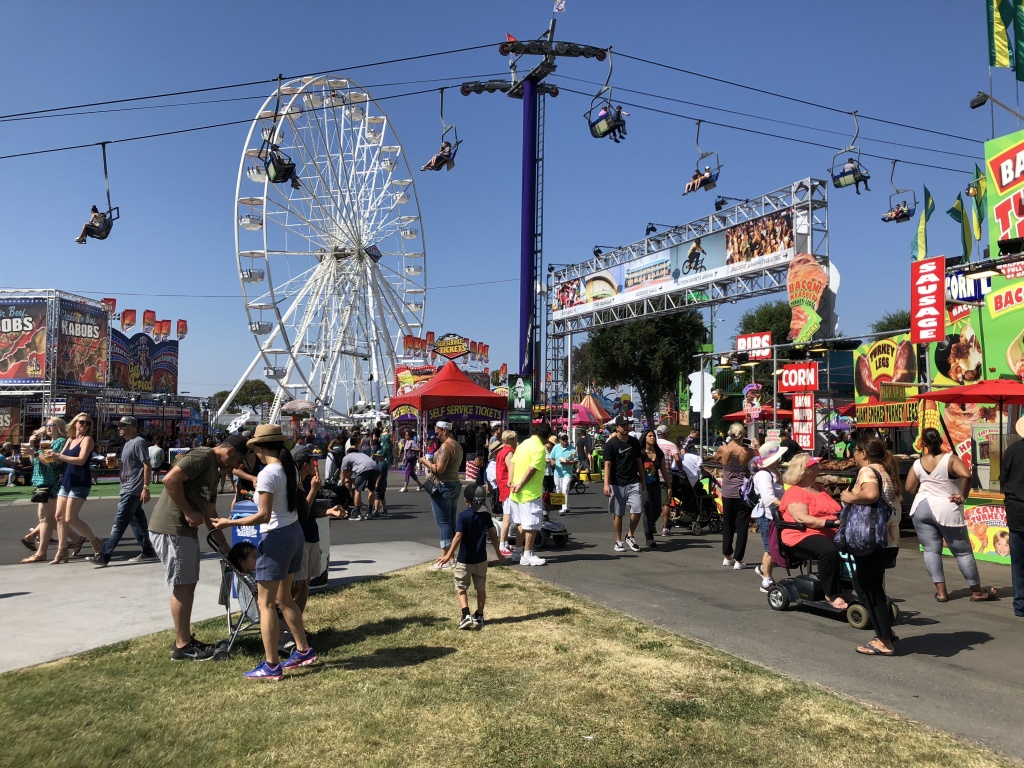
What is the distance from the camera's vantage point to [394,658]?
5.10 m

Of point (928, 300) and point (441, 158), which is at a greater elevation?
point (441, 158)

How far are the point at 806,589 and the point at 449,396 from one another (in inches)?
513

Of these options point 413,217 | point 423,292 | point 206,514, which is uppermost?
point 413,217

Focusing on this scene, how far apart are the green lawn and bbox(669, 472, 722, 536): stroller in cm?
635

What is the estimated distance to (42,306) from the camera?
30203mm

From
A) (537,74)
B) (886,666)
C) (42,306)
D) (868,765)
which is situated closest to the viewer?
(868,765)

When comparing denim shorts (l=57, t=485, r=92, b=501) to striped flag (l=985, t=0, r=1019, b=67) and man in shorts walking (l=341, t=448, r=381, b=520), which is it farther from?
striped flag (l=985, t=0, r=1019, b=67)

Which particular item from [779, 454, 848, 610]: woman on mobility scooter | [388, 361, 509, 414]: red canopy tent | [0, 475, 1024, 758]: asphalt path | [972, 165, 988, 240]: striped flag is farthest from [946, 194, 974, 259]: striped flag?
[779, 454, 848, 610]: woman on mobility scooter

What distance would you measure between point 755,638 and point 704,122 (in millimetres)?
16219

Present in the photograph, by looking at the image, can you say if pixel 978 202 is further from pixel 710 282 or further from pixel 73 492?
pixel 73 492

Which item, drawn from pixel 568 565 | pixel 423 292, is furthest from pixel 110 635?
pixel 423 292

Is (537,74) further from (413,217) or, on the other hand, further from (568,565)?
(568,565)

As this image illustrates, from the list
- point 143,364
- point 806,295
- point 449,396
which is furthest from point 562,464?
point 143,364

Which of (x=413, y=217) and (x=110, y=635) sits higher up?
(x=413, y=217)
